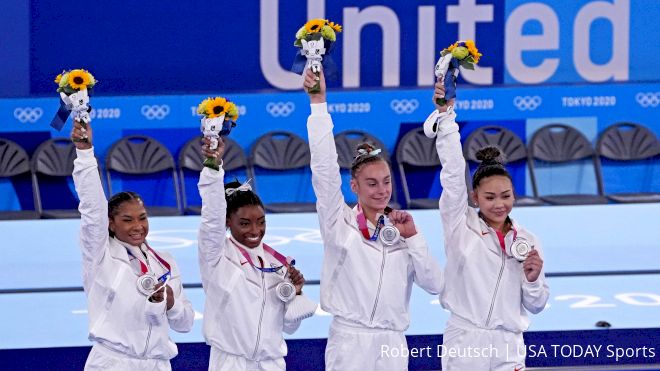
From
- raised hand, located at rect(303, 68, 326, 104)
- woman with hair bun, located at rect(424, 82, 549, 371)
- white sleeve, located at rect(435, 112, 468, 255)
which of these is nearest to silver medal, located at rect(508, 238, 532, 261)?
woman with hair bun, located at rect(424, 82, 549, 371)

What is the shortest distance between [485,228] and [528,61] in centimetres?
725

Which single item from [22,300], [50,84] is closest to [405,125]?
[50,84]

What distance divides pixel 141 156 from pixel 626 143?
5.27m

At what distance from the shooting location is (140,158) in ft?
40.8

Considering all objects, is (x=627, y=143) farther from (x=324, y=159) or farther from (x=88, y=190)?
(x=88, y=190)

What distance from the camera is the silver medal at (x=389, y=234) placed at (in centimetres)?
581

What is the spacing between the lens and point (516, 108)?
507 inches

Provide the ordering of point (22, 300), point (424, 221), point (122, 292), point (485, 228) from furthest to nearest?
point (424, 221)
point (22, 300)
point (485, 228)
point (122, 292)

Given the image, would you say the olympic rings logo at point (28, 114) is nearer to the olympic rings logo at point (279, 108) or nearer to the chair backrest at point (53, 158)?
the chair backrest at point (53, 158)

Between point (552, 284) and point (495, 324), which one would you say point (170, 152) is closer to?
point (552, 284)

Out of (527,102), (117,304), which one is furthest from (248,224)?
(527,102)

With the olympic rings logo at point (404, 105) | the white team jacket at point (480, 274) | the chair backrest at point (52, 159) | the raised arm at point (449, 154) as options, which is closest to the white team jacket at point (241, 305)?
the white team jacket at point (480, 274)

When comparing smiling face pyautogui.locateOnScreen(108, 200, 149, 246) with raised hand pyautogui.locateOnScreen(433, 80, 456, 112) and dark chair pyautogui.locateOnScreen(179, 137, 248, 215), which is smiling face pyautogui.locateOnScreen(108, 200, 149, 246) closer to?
raised hand pyautogui.locateOnScreen(433, 80, 456, 112)

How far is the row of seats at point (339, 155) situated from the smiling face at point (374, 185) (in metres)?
5.89
